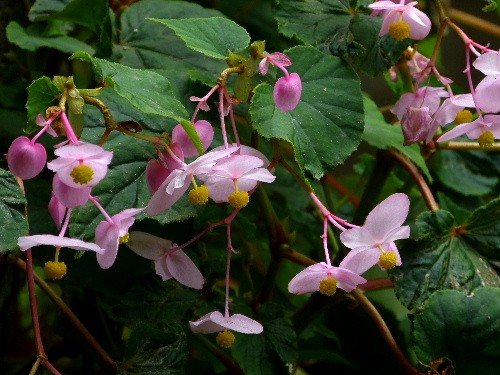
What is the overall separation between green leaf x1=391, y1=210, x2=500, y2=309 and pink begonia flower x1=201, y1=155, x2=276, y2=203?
0.21 m

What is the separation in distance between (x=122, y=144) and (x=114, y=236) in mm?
127

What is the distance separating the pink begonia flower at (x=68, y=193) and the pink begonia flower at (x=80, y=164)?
2 centimetres

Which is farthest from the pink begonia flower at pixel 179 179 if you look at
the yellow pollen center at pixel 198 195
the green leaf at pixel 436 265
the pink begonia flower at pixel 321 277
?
the green leaf at pixel 436 265

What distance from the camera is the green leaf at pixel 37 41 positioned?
2.64ft

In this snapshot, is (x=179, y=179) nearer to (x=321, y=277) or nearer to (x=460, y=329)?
(x=321, y=277)

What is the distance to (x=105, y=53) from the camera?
0.78m

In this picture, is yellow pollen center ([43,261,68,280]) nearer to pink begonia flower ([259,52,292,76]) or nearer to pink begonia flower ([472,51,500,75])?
pink begonia flower ([259,52,292,76])

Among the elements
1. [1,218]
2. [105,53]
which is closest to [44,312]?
[105,53]

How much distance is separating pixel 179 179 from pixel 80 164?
2.9 inches

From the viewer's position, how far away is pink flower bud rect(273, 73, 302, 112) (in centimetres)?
58

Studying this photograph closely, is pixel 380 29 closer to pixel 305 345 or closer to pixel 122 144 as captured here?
pixel 122 144

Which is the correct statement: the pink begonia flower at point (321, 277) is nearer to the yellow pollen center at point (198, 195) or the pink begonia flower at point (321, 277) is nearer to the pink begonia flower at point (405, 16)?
the yellow pollen center at point (198, 195)

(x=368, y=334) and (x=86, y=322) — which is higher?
(x=86, y=322)

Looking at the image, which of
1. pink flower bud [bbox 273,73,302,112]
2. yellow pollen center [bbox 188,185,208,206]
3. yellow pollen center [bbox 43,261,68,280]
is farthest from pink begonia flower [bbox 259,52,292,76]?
yellow pollen center [bbox 43,261,68,280]
